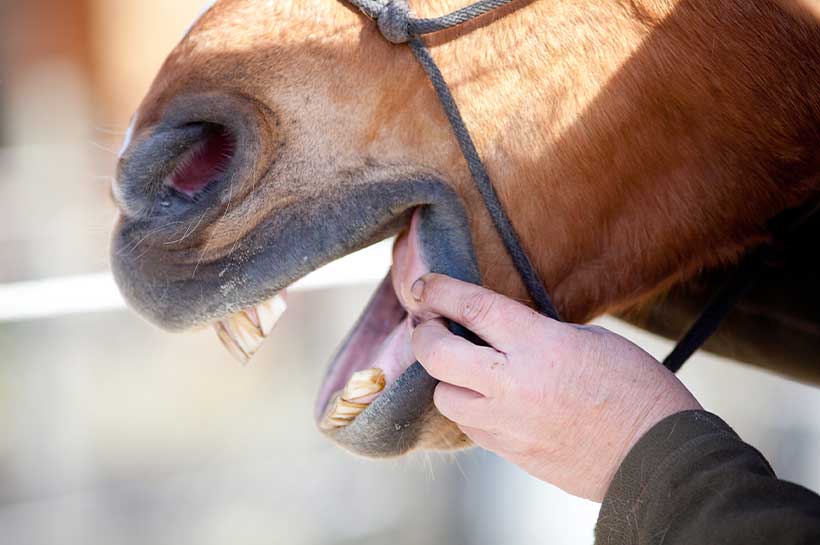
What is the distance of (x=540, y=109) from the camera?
956 millimetres

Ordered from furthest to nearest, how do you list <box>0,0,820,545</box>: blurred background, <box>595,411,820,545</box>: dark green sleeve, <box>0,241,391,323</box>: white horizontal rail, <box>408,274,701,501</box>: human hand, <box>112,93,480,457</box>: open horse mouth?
<box>0,0,820,545</box>: blurred background
<box>0,241,391,323</box>: white horizontal rail
<box>112,93,480,457</box>: open horse mouth
<box>408,274,701,501</box>: human hand
<box>595,411,820,545</box>: dark green sleeve

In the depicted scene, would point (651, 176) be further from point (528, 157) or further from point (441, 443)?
point (441, 443)

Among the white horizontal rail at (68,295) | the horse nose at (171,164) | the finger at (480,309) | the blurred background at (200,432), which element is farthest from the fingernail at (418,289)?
the blurred background at (200,432)

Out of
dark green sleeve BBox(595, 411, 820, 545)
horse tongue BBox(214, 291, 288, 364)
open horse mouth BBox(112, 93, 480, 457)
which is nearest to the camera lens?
dark green sleeve BBox(595, 411, 820, 545)

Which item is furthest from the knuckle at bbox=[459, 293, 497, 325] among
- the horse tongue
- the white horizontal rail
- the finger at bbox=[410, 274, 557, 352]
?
the white horizontal rail

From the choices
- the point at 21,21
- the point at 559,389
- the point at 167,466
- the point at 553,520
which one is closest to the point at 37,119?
the point at 21,21

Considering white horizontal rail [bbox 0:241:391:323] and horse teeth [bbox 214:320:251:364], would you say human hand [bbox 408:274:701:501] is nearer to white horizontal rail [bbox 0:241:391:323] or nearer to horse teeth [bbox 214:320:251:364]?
horse teeth [bbox 214:320:251:364]

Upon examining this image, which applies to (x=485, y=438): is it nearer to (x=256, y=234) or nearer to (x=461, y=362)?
(x=461, y=362)

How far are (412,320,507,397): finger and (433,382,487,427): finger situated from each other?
2 centimetres

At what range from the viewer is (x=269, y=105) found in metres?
0.92

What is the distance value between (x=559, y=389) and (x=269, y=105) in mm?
412

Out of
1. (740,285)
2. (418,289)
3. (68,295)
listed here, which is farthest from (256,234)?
(68,295)

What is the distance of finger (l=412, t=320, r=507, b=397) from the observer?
2.74 ft

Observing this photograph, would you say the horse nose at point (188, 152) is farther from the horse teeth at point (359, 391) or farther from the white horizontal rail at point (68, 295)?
the white horizontal rail at point (68, 295)
